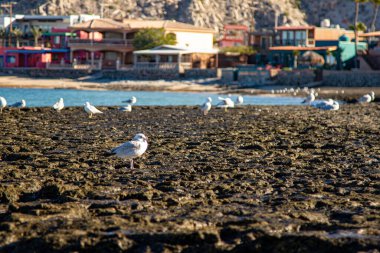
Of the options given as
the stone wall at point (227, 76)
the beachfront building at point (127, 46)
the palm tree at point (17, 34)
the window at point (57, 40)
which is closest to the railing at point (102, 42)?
the beachfront building at point (127, 46)

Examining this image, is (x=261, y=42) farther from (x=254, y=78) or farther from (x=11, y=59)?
(x=11, y=59)

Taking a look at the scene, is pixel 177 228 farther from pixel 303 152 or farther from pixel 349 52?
pixel 349 52

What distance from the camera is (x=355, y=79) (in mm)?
62906

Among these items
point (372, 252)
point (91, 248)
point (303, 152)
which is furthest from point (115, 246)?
point (303, 152)

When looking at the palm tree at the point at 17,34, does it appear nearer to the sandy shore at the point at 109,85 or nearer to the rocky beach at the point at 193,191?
the sandy shore at the point at 109,85

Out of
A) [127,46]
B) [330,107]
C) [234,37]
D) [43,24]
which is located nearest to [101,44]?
[127,46]

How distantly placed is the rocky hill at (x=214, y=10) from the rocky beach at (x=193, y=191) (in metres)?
84.9

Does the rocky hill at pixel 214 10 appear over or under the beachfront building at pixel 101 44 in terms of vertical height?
over

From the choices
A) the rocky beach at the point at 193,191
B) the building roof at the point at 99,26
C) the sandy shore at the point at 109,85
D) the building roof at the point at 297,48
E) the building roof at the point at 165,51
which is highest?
the building roof at the point at 99,26

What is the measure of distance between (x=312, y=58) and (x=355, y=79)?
804 centimetres

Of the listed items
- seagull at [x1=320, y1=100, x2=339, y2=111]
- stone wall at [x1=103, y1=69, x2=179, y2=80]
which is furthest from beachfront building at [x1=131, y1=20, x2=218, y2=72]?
seagull at [x1=320, y1=100, x2=339, y2=111]

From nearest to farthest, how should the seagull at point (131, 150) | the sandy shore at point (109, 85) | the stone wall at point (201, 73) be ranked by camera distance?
the seagull at point (131, 150) < the sandy shore at point (109, 85) < the stone wall at point (201, 73)

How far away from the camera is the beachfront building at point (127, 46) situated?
74938mm

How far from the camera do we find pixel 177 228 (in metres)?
10.4
